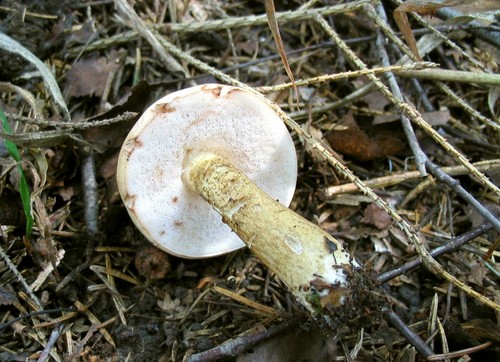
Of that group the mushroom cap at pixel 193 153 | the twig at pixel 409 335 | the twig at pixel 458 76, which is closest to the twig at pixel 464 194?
the twig at pixel 458 76

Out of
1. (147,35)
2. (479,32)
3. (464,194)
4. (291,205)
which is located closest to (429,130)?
(464,194)

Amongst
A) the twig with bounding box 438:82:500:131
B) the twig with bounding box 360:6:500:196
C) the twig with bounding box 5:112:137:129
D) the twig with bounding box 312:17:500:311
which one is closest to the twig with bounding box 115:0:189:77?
the twig with bounding box 5:112:137:129

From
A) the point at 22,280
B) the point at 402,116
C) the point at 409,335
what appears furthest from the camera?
the point at 402,116

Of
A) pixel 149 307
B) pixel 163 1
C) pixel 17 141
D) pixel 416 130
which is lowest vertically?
pixel 149 307

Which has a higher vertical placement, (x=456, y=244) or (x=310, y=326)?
(x=456, y=244)

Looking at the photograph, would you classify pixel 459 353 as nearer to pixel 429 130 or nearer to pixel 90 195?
pixel 429 130

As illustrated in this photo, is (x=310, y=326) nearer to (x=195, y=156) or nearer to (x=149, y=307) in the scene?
(x=149, y=307)

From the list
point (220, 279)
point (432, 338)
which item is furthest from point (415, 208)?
point (220, 279)

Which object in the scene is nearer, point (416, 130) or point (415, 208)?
point (415, 208)
